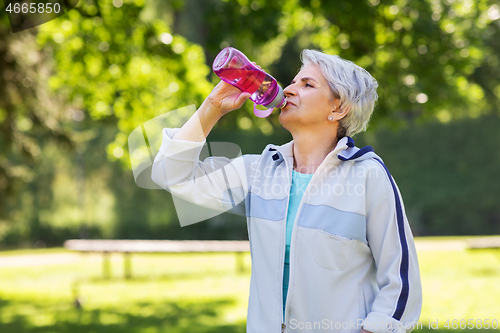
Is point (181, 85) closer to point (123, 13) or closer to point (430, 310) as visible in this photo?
point (123, 13)

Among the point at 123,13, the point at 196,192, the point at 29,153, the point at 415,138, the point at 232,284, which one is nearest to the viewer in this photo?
the point at 196,192

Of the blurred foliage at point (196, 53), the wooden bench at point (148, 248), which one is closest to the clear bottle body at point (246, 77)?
the blurred foliage at point (196, 53)

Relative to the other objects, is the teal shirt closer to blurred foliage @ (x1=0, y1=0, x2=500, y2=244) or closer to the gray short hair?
the gray short hair

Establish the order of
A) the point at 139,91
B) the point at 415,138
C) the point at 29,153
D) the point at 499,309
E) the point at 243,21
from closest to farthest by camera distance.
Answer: the point at 243,21 → the point at 499,309 → the point at 139,91 → the point at 29,153 → the point at 415,138

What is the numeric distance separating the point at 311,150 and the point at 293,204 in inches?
9.7

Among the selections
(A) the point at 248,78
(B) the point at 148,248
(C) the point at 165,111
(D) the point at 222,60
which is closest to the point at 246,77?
(A) the point at 248,78

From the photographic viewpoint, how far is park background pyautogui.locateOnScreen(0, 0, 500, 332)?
5227mm

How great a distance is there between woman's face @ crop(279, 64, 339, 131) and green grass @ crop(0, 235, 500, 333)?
3.90 metres

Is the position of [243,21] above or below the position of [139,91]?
above

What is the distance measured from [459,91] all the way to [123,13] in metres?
4.16

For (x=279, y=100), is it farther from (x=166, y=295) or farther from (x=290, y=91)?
(x=166, y=295)

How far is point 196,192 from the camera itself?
1.83 m

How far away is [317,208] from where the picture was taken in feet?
5.57

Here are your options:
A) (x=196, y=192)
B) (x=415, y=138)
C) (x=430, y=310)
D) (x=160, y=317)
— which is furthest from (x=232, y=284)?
(x=415, y=138)
